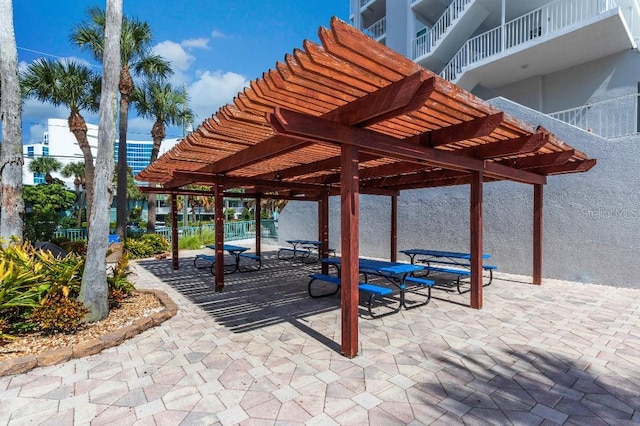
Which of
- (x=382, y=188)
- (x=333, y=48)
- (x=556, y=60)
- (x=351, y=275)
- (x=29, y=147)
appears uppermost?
(x=29, y=147)

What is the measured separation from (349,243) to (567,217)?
6606mm

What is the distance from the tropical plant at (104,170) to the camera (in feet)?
14.9

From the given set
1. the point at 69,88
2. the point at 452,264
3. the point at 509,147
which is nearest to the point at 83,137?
the point at 69,88

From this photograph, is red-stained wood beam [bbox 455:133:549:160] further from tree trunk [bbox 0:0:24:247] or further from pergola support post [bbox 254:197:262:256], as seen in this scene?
tree trunk [bbox 0:0:24:247]

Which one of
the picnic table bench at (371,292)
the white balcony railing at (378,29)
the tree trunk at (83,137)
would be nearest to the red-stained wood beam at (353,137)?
the picnic table bench at (371,292)

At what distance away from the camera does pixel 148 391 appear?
2924mm

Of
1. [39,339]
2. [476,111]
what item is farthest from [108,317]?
[476,111]

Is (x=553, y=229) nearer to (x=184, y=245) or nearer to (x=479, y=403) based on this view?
(x=479, y=403)

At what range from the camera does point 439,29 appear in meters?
13.9

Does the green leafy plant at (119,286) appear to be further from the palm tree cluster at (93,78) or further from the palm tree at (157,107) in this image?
the palm tree at (157,107)

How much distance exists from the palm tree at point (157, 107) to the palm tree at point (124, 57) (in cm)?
127

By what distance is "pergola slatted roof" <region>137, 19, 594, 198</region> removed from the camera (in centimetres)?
254

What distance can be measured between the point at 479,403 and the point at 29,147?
2784 inches

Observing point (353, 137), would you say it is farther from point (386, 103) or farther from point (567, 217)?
point (567, 217)
